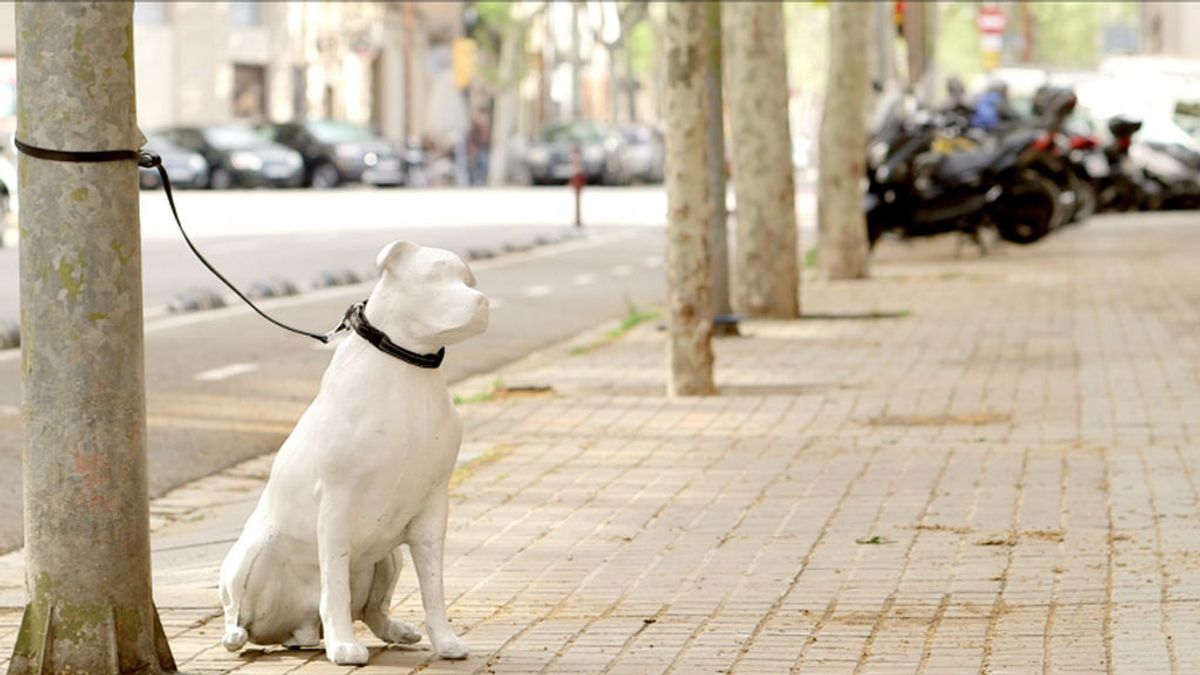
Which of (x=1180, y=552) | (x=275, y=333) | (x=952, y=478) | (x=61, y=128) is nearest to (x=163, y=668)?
(x=61, y=128)

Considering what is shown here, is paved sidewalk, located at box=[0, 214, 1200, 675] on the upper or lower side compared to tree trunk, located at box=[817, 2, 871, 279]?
→ lower

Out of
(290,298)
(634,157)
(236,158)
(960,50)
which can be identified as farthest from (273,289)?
(960,50)

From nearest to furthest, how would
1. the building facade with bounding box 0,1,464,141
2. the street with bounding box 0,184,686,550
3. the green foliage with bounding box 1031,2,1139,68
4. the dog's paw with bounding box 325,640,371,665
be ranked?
the dog's paw with bounding box 325,640,371,665 < the street with bounding box 0,184,686,550 < the building facade with bounding box 0,1,464,141 < the green foliage with bounding box 1031,2,1139,68

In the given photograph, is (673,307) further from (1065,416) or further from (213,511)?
(213,511)

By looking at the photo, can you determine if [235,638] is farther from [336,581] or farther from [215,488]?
[215,488]

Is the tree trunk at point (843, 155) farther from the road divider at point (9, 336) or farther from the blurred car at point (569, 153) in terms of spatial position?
the blurred car at point (569, 153)

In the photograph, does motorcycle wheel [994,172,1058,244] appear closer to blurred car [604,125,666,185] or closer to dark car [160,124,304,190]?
dark car [160,124,304,190]

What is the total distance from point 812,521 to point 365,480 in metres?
3.02

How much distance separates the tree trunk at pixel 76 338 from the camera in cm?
595

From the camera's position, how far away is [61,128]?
595 centimetres

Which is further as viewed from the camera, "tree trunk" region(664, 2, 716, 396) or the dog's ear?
"tree trunk" region(664, 2, 716, 396)

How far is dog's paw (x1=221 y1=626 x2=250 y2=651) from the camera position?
6.46m

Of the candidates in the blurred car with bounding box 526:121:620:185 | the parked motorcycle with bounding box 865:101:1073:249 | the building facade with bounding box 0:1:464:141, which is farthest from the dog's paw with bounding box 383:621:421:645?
the blurred car with bounding box 526:121:620:185

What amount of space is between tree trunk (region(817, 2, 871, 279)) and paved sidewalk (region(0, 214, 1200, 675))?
6847 mm
